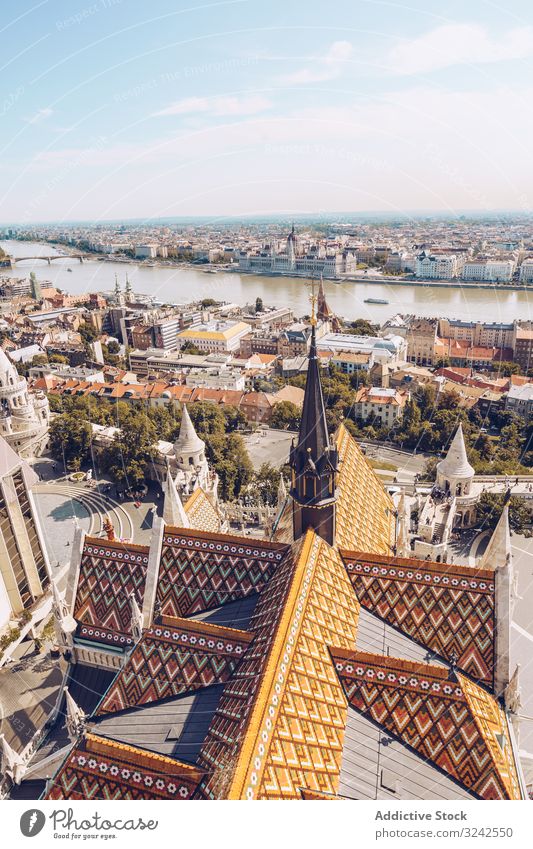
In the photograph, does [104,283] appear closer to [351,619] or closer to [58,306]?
[58,306]

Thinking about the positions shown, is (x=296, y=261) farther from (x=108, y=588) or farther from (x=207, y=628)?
(x=207, y=628)

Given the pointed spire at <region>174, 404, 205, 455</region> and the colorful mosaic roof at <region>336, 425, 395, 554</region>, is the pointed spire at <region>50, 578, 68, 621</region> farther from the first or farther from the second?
the pointed spire at <region>174, 404, 205, 455</region>

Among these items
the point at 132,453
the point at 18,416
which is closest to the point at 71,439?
the point at 18,416

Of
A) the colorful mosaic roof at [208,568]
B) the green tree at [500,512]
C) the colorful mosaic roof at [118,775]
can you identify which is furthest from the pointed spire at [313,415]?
the green tree at [500,512]

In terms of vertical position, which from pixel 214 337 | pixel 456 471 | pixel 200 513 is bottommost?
pixel 214 337

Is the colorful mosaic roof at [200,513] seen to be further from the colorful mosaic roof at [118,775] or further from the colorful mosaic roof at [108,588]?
the colorful mosaic roof at [118,775]

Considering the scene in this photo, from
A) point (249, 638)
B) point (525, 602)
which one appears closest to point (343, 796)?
point (249, 638)

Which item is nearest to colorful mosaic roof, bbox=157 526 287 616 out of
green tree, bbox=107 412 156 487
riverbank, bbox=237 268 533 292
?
green tree, bbox=107 412 156 487
